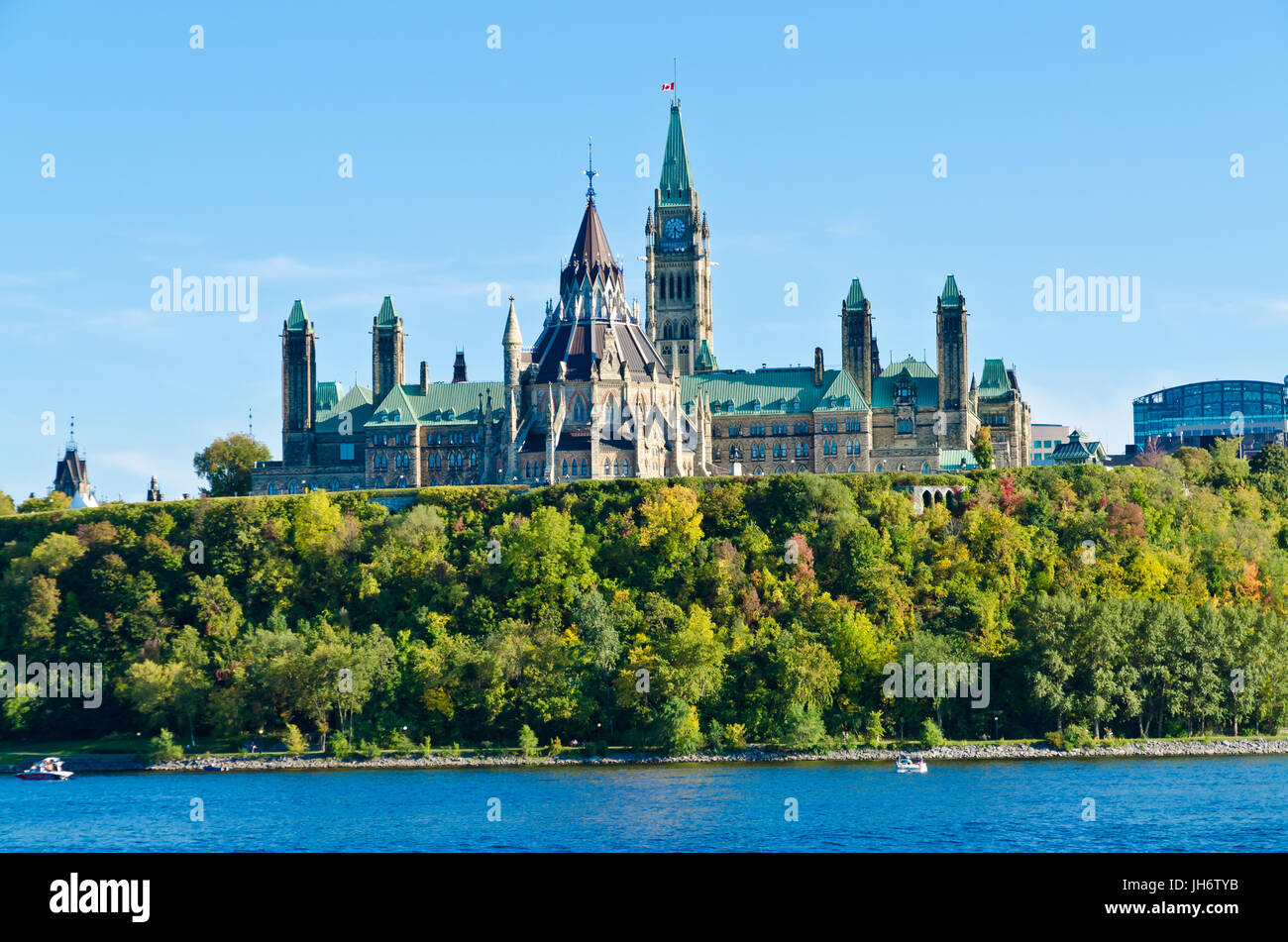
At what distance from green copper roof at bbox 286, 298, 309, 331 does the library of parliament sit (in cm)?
25

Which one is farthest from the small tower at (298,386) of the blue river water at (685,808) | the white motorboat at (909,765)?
the white motorboat at (909,765)

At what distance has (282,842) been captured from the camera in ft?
246

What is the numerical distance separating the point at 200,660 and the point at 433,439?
46.9m

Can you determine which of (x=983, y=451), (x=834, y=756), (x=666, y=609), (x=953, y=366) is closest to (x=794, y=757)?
(x=834, y=756)

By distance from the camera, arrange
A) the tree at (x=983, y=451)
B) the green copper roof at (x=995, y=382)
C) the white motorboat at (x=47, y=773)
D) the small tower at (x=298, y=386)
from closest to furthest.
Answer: the white motorboat at (x=47, y=773) → the tree at (x=983, y=451) → the green copper roof at (x=995, y=382) → the small tower at (x=298, y=386)

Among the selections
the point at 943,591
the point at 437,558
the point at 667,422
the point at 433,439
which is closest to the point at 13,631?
the point at 437,558

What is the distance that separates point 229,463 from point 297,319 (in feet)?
50.3

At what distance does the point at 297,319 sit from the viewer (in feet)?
564

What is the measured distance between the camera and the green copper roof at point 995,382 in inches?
6358

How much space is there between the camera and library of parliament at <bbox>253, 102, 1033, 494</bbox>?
150 metres

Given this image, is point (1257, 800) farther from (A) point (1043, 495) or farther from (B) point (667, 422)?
(B) point (667, 422)

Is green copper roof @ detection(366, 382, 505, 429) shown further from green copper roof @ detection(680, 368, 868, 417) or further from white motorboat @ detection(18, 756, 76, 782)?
white motorboat @ detection(18, 756, 76, 782)

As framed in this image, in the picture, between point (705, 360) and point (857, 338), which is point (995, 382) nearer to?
point (857, 338)

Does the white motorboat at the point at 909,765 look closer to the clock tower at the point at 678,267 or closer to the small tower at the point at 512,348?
the small tower at the point at 512,348
